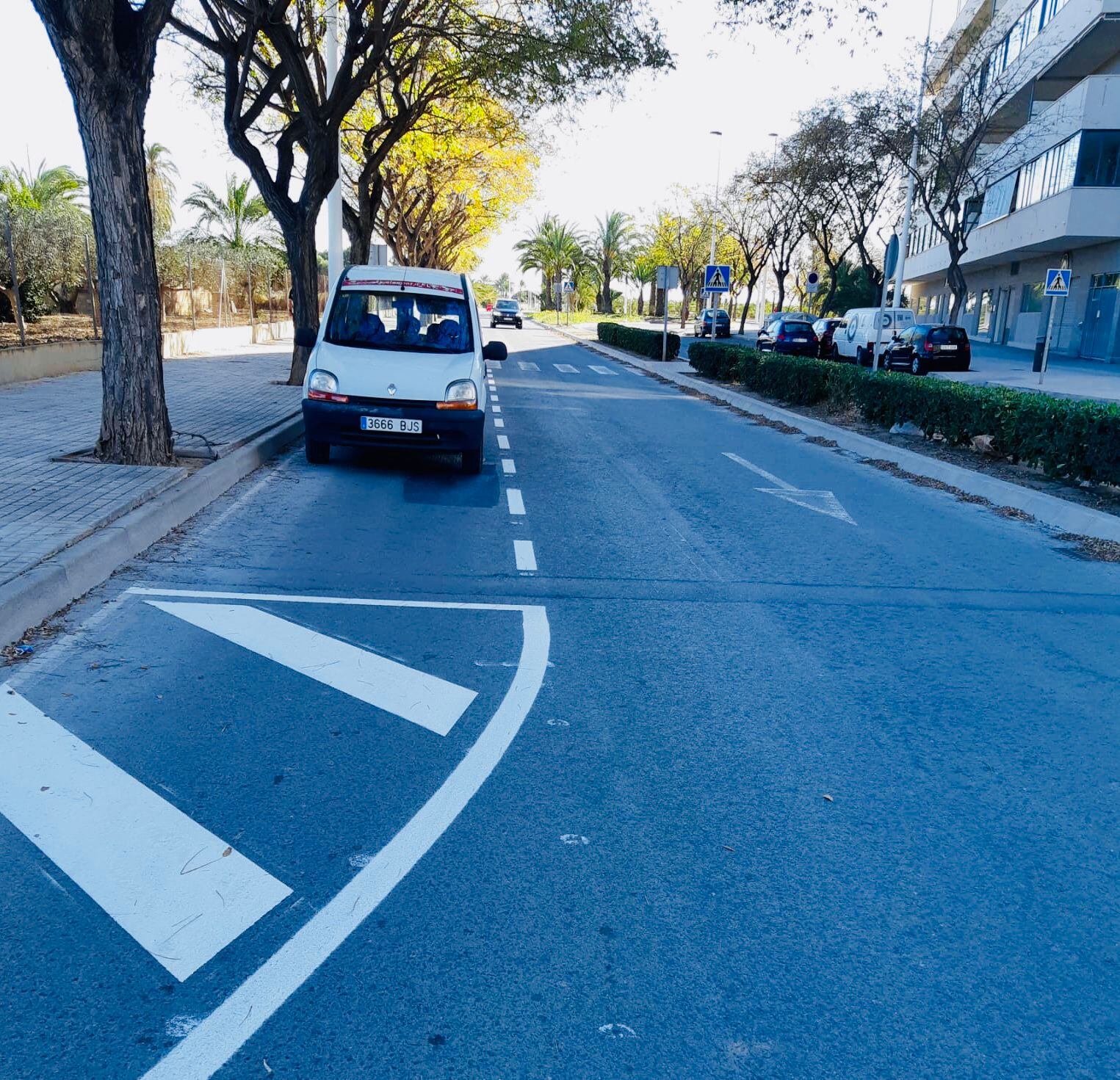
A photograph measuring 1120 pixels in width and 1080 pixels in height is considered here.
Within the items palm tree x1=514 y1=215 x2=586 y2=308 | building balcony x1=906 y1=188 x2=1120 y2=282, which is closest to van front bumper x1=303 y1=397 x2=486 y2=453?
building balcony x1=906 y1=188 x2=1120 y2=282

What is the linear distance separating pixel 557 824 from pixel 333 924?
0.91 m

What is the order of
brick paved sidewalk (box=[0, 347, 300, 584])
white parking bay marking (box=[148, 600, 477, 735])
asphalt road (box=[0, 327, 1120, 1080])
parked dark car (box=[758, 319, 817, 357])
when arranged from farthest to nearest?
parked dark car (box=[758, 319, 817, 357]) < brick paved sidewalk (box=[0, 347, 300, 584]) < white parking bay marking (box=[148, 600, 477, 735]) < asphalt road (box=[0, 327, 1120, 1080])

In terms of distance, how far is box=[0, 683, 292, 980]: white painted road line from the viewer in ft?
9.39

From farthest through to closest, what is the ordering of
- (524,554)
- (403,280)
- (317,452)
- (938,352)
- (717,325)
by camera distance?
(717,325)
(938,352)
(403,280)
(317,452)
(524,554)

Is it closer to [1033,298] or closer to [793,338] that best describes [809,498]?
[793,338]

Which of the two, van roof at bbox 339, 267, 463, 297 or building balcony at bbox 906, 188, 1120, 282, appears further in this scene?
building balcony at bbox 906, 188, 1120, 282

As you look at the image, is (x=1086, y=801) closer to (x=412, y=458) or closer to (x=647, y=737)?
(x=647, y=737)

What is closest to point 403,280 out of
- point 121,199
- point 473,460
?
point 473,460

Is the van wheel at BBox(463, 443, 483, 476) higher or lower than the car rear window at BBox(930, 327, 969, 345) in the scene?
lower

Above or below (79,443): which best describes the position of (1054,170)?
above

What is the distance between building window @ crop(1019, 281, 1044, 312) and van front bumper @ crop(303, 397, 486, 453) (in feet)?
128

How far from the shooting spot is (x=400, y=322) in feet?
36.1

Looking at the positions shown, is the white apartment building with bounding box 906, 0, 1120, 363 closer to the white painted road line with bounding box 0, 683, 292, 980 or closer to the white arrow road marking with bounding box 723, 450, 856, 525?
the white arrow road marking with bounding box 723, 450, 856, 525

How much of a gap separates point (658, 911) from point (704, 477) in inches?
338
